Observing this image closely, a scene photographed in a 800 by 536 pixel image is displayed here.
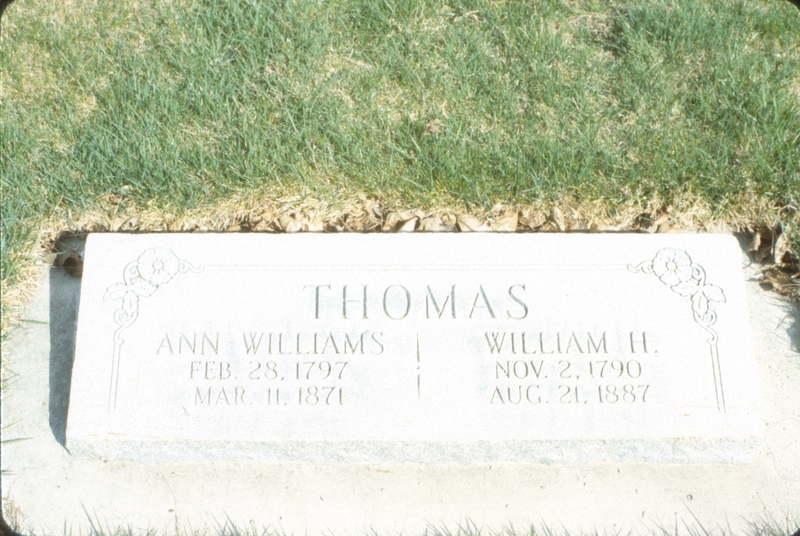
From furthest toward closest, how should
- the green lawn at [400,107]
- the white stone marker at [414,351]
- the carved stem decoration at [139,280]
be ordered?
1. the green lawn at [400,107]
2. the carved stem decoration at [139,280]
3. the white stone marker at [414,351]

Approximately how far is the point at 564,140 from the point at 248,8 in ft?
6.34

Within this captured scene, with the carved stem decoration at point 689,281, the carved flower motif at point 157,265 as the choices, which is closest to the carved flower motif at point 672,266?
the carved stem decoration at point 689,281

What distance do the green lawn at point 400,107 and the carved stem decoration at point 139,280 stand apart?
1.43ft

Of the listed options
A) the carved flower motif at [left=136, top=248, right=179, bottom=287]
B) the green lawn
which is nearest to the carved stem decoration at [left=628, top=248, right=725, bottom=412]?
the green lawn

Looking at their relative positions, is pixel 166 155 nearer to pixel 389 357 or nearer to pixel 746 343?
pixel 389 357

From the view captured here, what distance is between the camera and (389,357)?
A: 3.00m

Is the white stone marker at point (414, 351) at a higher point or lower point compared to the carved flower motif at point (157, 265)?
lower

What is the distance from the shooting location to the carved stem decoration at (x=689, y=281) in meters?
3.07

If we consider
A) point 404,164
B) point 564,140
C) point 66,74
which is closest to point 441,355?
point 404,164

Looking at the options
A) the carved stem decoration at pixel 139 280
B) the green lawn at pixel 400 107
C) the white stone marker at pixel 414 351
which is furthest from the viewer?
the green lawn at pixel 400 107

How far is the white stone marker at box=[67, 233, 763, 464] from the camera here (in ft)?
9.52

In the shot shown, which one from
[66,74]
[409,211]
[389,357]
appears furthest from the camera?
[66,74]

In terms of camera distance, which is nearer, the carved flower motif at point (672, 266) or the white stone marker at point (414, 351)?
the white stone marker at point (414, 351)

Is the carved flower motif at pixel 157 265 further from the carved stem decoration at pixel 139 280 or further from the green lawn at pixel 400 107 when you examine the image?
the green lawn at pixel 400 107
